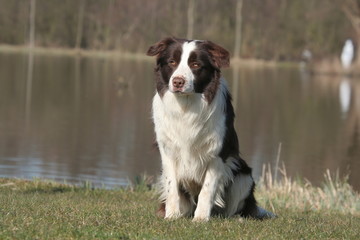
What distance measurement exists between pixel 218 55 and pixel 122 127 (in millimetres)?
16723

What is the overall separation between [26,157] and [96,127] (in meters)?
6.39

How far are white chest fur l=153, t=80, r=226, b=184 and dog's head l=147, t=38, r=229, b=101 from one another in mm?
166

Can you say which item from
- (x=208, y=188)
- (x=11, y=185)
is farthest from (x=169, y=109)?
(x=11, y=185)

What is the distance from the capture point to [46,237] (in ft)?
19.6

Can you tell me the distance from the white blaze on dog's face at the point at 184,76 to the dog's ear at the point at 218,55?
0.57 ft

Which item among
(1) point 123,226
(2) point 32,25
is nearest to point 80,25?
(2) point 32,25

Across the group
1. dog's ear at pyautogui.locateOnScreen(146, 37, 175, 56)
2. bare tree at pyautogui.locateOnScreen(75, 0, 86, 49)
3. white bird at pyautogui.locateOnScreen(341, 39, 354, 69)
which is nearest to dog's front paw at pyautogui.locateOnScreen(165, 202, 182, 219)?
dog's ear at pyautogui.locateOnScreen(146, 37, 175, 56)

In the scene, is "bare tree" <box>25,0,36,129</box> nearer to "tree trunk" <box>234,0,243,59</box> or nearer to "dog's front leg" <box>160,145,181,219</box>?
"dog's front leg" <box>160,145,181,219</box>

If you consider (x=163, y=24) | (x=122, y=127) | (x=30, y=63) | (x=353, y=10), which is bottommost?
(x=30, y=63)

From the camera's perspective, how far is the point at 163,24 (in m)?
74.6

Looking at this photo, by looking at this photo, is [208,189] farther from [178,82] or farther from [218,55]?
[218,55]

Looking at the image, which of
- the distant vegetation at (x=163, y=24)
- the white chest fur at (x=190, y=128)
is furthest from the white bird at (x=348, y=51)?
the white chest fur at (x=190, y=128)

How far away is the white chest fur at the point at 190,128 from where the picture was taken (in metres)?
7.77

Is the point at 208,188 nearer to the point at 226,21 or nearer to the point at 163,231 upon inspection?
the point at 163,231
